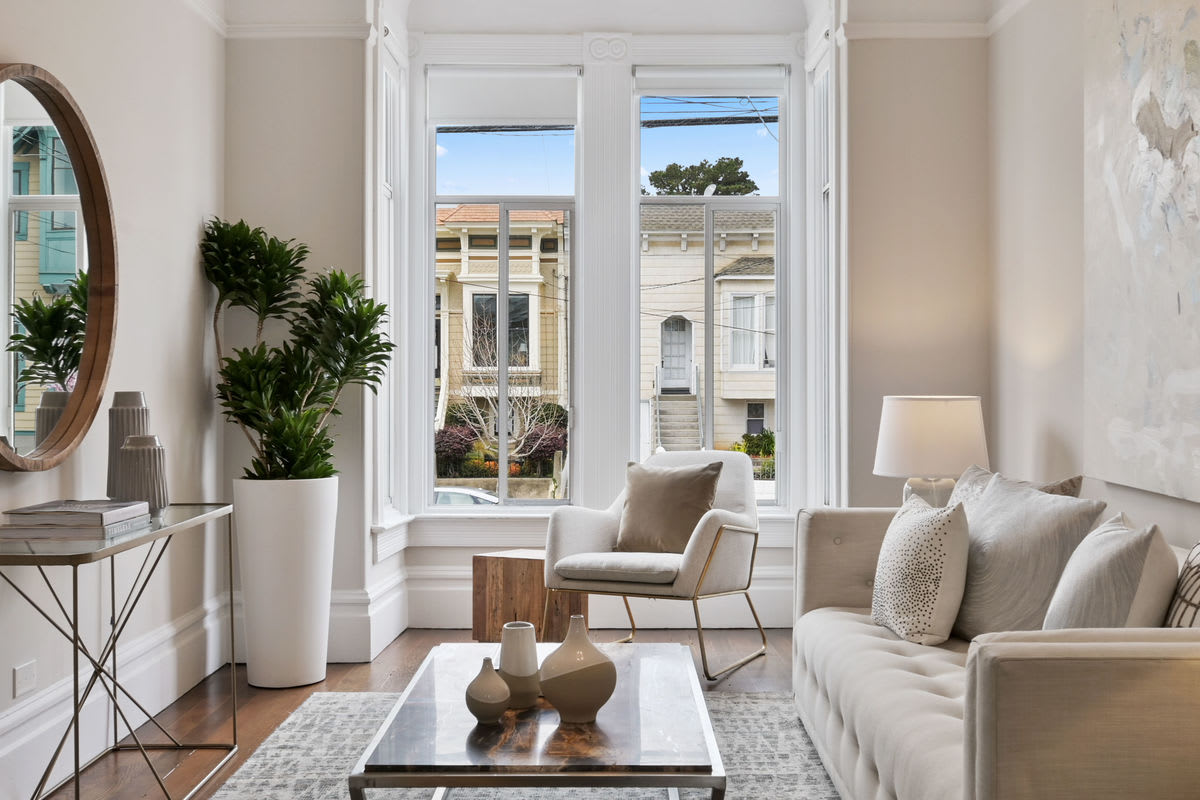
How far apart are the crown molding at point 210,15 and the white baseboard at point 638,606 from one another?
2617 mm

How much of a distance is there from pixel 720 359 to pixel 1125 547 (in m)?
3.30

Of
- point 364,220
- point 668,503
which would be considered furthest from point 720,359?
point 364,220

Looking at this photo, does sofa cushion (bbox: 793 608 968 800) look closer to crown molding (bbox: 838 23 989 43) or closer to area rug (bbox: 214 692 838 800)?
area rug (bbox: 214 692 838 800)

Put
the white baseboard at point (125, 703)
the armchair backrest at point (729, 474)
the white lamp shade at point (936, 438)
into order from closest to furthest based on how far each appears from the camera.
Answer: the white baseboard at point (125, 703), the white lamp shade at point (936, 438), the armchair backrest at point (729, 474)

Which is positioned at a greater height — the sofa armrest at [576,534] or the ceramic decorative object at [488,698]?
the sofa armrest at [576,534]

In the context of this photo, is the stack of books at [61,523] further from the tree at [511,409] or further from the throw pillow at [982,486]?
the tree at [511,409]

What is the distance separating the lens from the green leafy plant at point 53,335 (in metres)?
2.72

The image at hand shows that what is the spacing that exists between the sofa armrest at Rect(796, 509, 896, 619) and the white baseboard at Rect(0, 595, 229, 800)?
2254 mm

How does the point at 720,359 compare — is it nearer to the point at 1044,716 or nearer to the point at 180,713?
the point at 180,713

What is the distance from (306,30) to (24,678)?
9.36 feet

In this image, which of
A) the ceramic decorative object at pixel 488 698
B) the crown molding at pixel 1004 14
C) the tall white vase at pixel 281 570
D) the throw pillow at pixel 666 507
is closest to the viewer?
the ceramic decorative object at pixel 488 698

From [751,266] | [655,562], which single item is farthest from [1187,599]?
[751,266]

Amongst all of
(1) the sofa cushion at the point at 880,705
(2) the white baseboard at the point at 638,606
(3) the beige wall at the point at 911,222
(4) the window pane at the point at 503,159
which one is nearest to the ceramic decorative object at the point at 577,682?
(1) the sofa cushion at the point at 880,705

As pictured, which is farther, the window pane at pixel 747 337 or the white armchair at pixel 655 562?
the window pane at pixel 747 337
